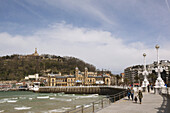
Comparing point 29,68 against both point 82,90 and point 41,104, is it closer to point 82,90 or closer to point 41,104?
point 82,90

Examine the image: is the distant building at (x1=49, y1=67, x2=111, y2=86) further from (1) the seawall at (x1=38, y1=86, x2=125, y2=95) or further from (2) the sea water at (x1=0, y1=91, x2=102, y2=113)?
(2) the sea water at (x1=0, y1=91, x2=102, y2=113)

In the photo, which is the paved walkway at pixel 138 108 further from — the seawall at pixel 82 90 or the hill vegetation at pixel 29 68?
the hill vegetation at pixel 29 68

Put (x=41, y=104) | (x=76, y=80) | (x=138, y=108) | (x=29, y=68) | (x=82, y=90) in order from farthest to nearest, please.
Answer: (x=29, y=68), (x=76, y=80), (x=82, y=90), (x=41, y=104), (x=138, y=108)

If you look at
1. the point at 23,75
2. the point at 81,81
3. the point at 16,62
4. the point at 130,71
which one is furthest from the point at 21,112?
the point at 16,62

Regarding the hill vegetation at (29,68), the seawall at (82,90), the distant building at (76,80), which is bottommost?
the seawall at (82,90)

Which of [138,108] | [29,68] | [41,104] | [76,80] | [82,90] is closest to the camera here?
[138,108]

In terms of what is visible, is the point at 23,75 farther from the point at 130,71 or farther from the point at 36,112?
the point at 36,112

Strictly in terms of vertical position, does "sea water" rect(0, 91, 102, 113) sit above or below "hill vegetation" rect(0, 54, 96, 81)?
below

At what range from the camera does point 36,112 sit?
2636 cm

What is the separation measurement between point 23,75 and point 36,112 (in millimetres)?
161735

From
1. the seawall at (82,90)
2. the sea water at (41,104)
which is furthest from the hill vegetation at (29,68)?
the sea water at (41,104)

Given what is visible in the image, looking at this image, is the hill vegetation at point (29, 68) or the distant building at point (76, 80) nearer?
the distant building at point (76, 80)

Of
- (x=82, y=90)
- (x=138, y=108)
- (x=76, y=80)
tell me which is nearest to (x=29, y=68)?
(x=76, y=80)

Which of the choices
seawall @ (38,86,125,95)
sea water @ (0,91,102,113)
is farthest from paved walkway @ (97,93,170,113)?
seawall @ (38,86,125,95)
